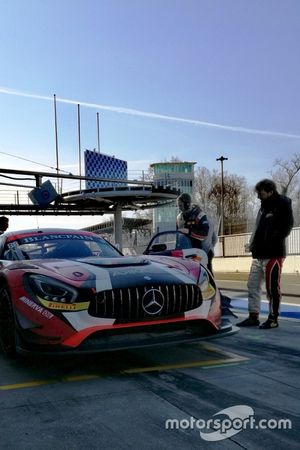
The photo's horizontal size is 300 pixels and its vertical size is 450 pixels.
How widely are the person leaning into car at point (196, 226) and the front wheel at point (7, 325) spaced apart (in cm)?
299

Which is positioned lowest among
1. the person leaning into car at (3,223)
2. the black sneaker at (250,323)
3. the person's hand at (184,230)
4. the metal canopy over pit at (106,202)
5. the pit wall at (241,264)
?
the pit wall at (241,264)

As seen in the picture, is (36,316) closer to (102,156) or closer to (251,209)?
(251,209)

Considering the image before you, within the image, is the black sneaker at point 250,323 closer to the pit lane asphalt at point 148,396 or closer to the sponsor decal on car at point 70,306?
the pit lane asphalt at point 148,396

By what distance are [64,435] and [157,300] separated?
151 cm

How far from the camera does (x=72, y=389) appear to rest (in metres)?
3.73

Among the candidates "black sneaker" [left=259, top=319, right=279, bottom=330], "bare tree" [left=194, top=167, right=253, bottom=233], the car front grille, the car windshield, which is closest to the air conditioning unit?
the car windshield

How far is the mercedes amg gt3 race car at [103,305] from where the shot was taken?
3.90 metres

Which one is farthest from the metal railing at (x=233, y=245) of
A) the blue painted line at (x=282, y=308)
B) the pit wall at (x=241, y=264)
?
the blue painted line at (x=282, y=308)

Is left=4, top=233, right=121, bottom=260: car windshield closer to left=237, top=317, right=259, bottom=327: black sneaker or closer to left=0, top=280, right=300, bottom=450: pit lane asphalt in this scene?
left=0, top=280, right=300, bottom=450: pit lane asphalt

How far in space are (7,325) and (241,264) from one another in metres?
22.0

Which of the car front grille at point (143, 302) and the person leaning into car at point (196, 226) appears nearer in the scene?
the car front grille at point (143, 302)

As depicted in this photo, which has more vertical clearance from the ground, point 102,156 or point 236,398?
point 102,156

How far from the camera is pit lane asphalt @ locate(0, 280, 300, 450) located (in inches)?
109

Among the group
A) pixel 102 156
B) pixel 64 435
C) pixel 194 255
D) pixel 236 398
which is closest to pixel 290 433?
pixel 236 398
